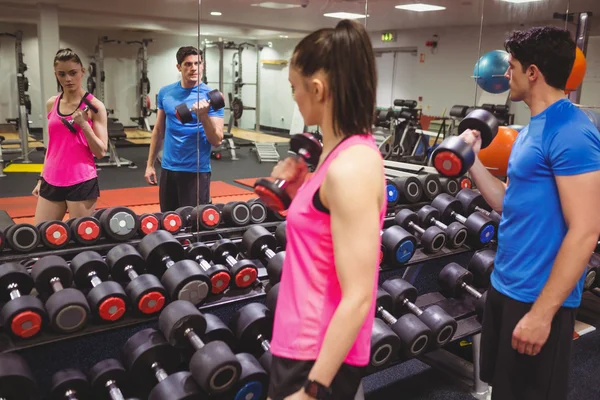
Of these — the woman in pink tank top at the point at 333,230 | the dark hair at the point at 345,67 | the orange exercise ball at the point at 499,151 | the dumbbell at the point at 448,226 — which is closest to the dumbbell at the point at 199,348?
the woman in pink tank top at the point at 333,230

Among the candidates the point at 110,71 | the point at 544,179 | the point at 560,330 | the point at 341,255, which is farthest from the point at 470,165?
the point at 110,71

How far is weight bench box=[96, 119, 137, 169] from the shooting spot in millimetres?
2547

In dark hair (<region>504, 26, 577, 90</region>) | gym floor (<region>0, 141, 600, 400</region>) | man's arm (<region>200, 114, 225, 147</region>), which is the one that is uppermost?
dark hair (<region>504, 26, 577, 90</region>)

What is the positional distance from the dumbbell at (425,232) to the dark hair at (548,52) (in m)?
1.30

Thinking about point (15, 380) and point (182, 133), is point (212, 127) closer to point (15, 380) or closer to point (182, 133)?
point (182, 133)

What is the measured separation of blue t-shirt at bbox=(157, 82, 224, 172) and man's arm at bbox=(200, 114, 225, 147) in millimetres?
23

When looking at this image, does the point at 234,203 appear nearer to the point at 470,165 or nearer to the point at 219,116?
the point at 219,116

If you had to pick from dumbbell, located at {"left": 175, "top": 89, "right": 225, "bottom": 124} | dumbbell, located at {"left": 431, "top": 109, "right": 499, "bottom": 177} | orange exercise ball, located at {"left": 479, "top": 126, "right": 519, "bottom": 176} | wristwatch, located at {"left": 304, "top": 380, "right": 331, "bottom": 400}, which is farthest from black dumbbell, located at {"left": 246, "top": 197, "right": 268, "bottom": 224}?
wristwatch, located at {"left": 304, "top": 380, "right": 331, "bottom": 400}

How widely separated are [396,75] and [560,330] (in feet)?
10.1

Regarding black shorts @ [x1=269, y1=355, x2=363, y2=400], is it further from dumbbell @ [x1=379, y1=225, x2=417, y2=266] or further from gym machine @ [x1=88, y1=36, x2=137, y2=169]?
gym machine @ [x1=88, y1=36, x2=137, y2=169]

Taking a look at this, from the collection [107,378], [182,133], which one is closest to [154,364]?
[107,378]

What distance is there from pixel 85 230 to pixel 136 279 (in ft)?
1.45

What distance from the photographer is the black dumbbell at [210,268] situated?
199 centimetres

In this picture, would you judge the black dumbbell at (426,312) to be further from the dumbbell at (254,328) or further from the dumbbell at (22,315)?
the dumbbell at (22,315)
